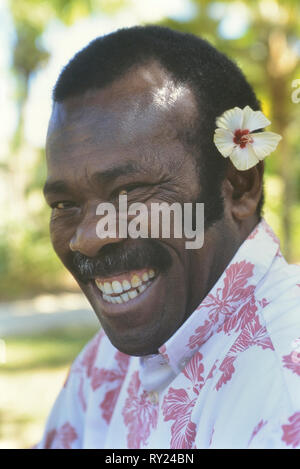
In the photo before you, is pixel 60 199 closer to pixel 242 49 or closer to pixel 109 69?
pixel 109 69

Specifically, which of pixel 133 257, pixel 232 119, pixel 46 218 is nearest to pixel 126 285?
pixel 133 257

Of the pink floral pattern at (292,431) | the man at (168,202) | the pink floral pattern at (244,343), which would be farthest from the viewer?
the man at (168,202)

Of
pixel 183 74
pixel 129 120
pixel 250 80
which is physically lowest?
pixel 129 120

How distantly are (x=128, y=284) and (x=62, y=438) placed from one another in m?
0.96

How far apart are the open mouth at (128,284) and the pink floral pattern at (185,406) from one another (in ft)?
0.87

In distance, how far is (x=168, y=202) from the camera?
1875mm

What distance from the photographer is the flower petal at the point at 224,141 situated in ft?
6.05

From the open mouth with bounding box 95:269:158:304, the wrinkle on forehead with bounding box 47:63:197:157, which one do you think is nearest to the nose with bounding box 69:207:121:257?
the open mouth with bounding box 95:269:158:304

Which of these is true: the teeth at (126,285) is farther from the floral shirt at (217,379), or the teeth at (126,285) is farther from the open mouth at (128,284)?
the floral shirt at (217,379)

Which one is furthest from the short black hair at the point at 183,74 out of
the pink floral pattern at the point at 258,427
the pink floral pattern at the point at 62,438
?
the pink floral pattern at the point at 62,438

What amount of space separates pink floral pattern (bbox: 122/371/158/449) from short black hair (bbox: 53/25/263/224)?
66cm

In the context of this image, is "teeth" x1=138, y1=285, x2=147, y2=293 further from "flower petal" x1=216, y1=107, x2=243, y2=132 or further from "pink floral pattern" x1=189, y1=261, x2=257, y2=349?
"flower petal" x1=216, y1=107, x2=243, y2=132

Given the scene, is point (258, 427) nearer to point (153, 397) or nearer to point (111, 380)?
point (153, 397)

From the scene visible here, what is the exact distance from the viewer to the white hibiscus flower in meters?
1.86
